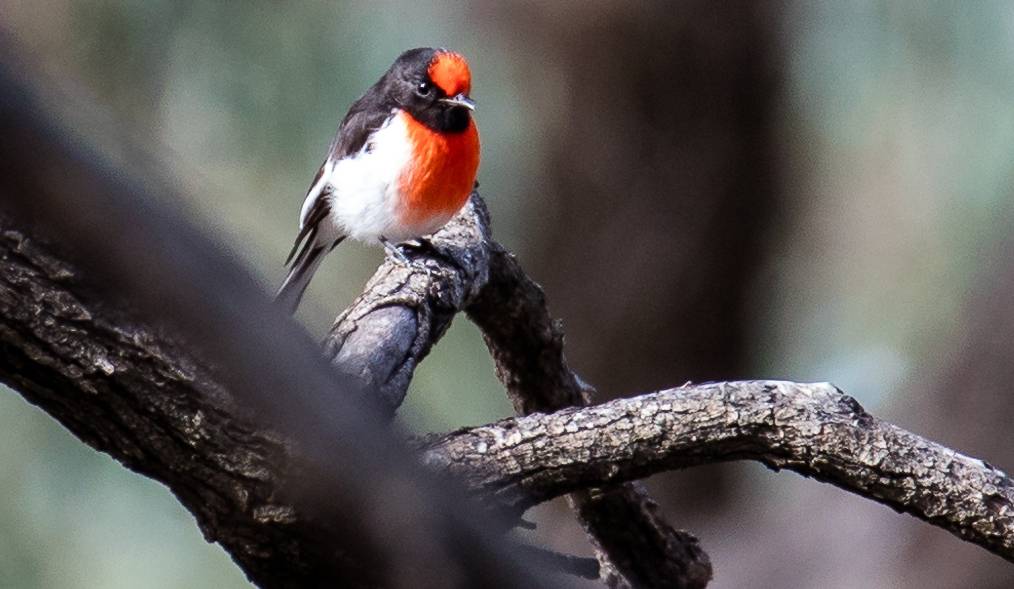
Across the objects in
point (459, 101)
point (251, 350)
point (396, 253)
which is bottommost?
point (251, 350)

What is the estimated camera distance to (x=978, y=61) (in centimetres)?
727

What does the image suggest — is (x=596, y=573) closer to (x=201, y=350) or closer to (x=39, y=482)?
(x=201, y=350)

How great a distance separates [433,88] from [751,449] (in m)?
1.97

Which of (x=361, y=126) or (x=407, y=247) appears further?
(x=361, y=126)

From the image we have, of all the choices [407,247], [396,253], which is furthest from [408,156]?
[396,253]

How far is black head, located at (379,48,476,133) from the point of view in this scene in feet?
13.8

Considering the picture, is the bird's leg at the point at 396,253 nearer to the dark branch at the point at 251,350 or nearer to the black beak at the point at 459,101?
the black beak at the point at 459,101

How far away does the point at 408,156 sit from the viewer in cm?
420

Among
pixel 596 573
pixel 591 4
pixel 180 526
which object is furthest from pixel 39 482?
pixel 596 573

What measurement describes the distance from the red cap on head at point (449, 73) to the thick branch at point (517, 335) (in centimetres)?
51

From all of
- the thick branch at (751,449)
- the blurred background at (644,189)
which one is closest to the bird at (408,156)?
the thick branch at (751,449)

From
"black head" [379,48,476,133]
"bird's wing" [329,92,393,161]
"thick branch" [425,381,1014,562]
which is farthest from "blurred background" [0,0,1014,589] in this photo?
"thick branch" [425,381,1014,562]

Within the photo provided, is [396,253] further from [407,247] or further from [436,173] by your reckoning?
[436,173]

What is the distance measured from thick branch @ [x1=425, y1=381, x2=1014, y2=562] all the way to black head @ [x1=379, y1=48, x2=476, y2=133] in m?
1.79
